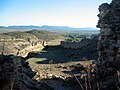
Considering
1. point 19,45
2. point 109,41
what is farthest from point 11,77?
point 19,45

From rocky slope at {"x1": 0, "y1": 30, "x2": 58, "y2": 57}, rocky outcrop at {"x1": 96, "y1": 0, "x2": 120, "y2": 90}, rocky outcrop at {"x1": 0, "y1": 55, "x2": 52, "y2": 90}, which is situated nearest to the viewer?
rocky outcrop at {"x1": 0, "y1": 55, "x2": 52, "y2": 90}

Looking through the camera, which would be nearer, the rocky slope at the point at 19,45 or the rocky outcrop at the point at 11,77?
the rocky outcrop at the point at 11,77

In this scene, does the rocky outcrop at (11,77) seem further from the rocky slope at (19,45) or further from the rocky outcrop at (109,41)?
the rocky outcrop at (109,41)

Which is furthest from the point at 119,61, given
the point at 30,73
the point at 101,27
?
the point at 30,73

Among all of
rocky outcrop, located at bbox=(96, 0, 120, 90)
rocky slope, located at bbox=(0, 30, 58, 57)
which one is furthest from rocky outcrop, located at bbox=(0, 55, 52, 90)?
rocky outcrop, located at bbox=(96, 0, 120, 90)

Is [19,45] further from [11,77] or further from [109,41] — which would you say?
[11,77]

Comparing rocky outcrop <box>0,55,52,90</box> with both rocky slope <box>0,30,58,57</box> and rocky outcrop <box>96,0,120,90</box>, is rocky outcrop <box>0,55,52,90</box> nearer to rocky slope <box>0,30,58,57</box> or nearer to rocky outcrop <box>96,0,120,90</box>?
rocky slope <box>0,30,58,57</box>

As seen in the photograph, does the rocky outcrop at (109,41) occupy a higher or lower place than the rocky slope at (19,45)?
higher

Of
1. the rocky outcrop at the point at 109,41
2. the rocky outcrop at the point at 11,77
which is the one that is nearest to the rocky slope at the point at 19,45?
the rocky outcrop at the point at 11,77

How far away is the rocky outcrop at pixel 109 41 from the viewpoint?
21527 millimetres

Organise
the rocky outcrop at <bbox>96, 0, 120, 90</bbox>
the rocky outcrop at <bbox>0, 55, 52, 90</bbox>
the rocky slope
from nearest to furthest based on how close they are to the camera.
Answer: the rocky outcrop at <bbox>0, 55, 52, 90</bbox>
the rocky outcrop at <bbox>96, 0, 120, 90</bbox>
the rocky slope

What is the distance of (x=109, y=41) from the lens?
23.0m

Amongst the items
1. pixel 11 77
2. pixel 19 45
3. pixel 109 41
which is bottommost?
pixel 19 45

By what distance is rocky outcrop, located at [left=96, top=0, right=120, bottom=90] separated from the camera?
2153cm
